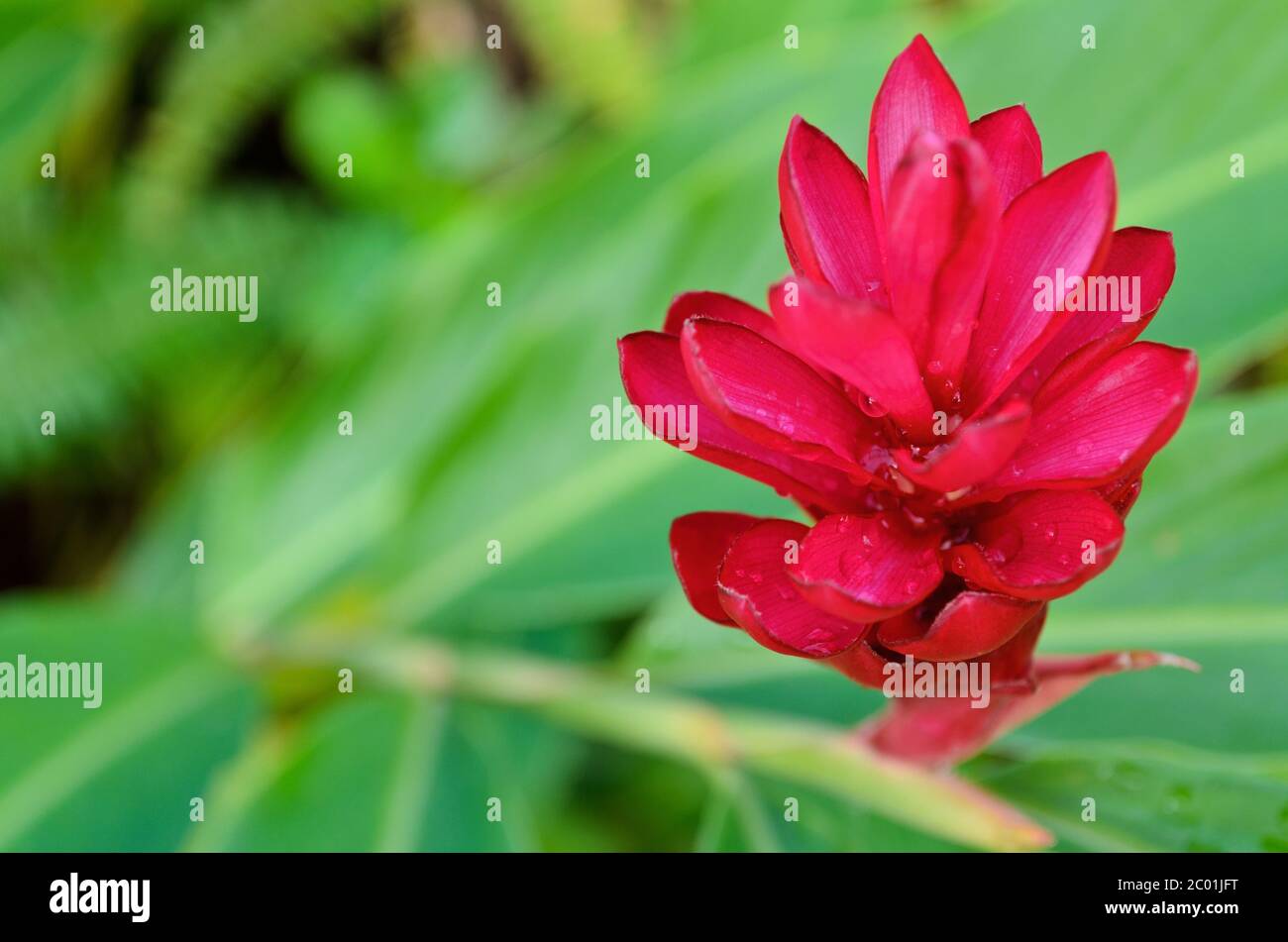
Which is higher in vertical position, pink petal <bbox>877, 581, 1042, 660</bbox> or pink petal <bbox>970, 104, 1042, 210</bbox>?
pink petal <bbox>970, 104, 1042, 210</bbox>

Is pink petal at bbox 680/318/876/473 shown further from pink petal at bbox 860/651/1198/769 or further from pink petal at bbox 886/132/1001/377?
pink petal at bbox 860/651/1198/769

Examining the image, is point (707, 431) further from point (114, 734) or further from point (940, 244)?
point (114, 734)

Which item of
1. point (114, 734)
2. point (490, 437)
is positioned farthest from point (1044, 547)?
point (114, 734)

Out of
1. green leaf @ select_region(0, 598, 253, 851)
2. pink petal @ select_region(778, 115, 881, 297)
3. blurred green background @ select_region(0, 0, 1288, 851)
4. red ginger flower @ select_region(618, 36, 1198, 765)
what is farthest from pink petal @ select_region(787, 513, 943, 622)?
green leaf @ select_region(0, 598, 253, 851)

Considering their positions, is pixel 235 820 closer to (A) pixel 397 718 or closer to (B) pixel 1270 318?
(A) pixel 397 718

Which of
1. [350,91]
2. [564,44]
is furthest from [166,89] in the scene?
[564,44]
